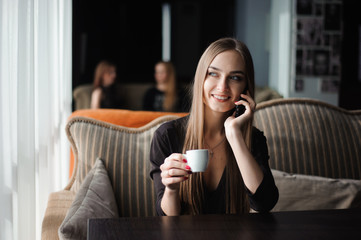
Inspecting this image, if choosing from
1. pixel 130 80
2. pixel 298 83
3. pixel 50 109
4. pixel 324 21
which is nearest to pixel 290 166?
pixel 50 109

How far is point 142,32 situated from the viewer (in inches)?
310

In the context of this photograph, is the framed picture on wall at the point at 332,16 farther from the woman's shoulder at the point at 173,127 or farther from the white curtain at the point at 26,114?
the woman's shoulder at the point at 173,127

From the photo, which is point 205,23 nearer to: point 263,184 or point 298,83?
point 298,83

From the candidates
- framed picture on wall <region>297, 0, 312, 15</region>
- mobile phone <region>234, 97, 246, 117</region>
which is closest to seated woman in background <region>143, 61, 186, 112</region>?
framed picture on wall <region>297, 0, 312, 15</region>

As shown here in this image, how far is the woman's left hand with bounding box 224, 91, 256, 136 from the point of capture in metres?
1.32

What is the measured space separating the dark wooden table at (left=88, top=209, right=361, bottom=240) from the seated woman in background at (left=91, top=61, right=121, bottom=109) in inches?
163

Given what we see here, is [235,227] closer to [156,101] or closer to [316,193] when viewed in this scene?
[316,193]

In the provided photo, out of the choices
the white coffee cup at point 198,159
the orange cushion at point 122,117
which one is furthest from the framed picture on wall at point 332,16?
the white coffee cup at point 198,159

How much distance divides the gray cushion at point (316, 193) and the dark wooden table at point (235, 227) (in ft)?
1.84

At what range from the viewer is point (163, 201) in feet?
4.29

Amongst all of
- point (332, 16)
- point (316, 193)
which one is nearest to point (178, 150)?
point (316, 193)

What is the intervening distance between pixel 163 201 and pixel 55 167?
1.16m

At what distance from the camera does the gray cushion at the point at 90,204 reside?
1.22m

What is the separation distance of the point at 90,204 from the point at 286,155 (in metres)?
0.91
